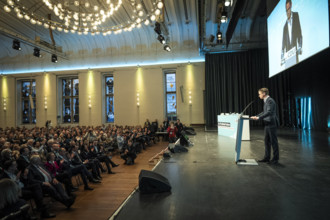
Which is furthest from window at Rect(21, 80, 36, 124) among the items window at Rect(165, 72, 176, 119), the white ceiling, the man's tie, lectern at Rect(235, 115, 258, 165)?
lectern at Rect(235, 115, 258, 165)

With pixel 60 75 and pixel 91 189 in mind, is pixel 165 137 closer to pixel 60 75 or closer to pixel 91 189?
pixel 91 189

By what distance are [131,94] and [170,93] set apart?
2925mm

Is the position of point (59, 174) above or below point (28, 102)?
below

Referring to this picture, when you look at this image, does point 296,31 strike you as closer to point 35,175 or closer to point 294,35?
point 294,35

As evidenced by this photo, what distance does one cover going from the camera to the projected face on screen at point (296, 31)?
3902mm

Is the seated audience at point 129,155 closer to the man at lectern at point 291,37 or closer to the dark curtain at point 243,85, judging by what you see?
the man at lectern at point 291,37

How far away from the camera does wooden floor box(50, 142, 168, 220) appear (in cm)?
317

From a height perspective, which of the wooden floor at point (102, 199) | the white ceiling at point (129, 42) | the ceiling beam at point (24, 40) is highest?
the white ceiling at point (129, 42)

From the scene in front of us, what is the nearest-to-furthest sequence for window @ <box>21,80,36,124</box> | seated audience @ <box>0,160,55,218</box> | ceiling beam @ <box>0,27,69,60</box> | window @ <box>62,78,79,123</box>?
seated audience @ <box>0,160,55,218</box> < ceiling beam @ <box>0,27,69,60</box> < window @ <box>62,78,79,123</box> < window @ <box>21,80,36,124</box>

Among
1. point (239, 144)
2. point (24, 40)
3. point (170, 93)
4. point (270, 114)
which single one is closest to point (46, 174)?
point (239, 144)

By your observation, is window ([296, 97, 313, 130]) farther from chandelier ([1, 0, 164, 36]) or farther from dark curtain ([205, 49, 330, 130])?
chandelier ([1, 0, 164, 36])

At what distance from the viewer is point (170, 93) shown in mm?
14727

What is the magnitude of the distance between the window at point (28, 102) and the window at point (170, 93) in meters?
11.1

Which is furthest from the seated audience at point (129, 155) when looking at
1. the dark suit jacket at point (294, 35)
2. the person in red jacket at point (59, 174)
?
the dark suit jacket at point (294, 35)
